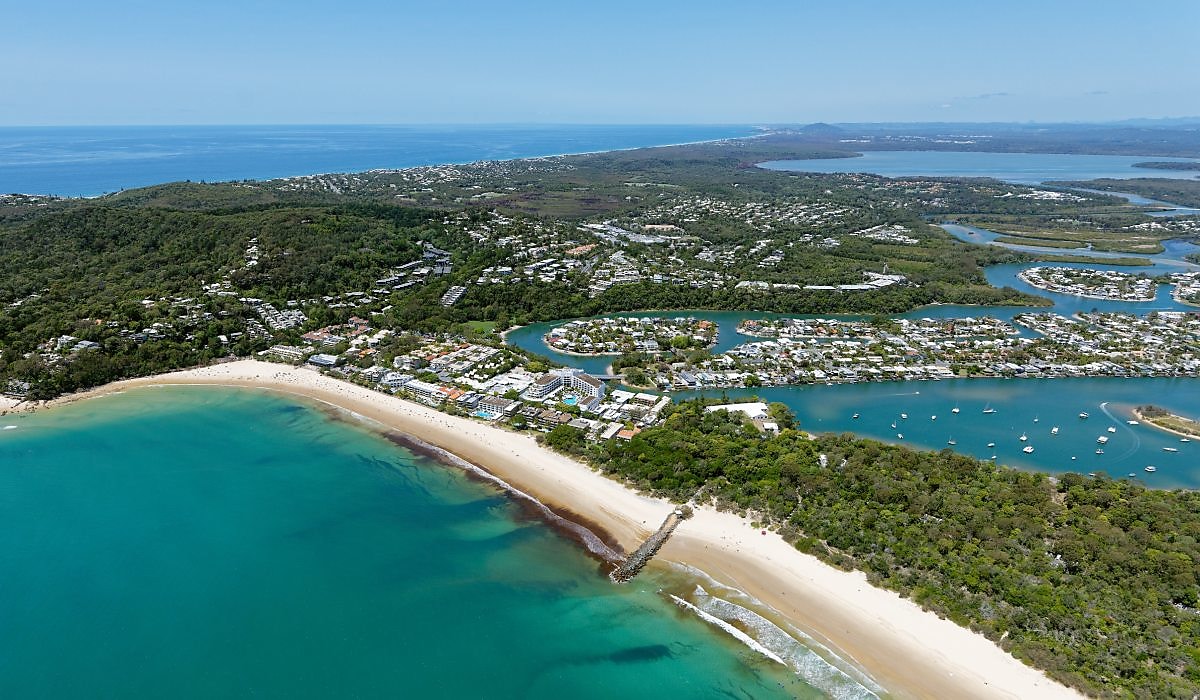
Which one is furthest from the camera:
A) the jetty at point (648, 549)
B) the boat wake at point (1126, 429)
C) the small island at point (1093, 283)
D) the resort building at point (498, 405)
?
the small island at point (1093, 283)

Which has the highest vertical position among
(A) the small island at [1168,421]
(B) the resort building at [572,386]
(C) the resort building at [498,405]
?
(B) the resort building at [572,386]

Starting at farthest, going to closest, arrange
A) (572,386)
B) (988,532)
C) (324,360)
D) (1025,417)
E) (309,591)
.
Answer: (324,360), (572,386), (1025,417), (988,532), (309,591)

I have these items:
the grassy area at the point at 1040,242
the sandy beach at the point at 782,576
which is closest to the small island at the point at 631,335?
the sandy beach at the point at 782,576

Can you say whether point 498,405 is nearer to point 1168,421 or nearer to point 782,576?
point 782,576

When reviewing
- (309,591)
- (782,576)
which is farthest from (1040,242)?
(309,591)

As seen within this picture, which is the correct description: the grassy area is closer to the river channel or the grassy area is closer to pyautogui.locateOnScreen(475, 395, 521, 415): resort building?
the river channel

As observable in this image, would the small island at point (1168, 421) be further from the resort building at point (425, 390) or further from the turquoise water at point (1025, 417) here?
the resort building at point (425, 390)

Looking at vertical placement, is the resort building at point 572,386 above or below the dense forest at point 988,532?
above
